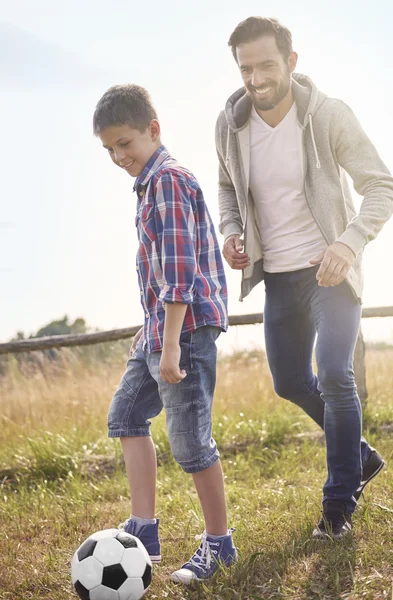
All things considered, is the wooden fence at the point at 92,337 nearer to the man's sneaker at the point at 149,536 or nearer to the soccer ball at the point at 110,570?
the man's sneaker at the point at 149,536

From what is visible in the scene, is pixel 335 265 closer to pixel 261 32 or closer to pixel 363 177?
pixel 363 177

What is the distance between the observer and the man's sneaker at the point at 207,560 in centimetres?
285

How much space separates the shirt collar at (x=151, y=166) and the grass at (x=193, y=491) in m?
1.61

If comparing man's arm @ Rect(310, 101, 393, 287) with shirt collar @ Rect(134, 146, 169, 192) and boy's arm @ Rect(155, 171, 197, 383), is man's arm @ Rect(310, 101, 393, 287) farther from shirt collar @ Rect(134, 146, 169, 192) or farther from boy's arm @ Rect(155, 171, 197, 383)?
shirt collar @ Rect(134, 146, 169, 192)

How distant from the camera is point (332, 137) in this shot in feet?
10.9

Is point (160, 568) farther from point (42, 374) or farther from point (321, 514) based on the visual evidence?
point (42, 374)

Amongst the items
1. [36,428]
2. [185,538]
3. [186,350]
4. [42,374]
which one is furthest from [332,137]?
[42,374]

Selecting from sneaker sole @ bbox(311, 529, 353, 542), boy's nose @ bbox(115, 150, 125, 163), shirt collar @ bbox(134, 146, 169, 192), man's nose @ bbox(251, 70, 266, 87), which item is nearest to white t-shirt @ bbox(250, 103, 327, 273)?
man's nose @ bbox(251, 70, 266, 87)

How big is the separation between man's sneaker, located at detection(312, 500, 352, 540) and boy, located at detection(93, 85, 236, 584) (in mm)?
431

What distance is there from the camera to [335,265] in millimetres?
2965

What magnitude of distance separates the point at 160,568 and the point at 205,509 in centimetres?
40

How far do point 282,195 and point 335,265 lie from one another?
1.94ft

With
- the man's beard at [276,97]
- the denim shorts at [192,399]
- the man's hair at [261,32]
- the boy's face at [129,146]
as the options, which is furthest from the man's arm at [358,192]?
the boy's face at [129,146]

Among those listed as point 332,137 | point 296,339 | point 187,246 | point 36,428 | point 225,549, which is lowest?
point 36,428
